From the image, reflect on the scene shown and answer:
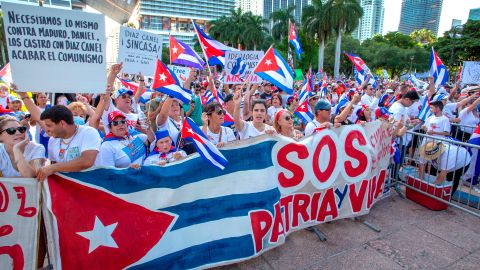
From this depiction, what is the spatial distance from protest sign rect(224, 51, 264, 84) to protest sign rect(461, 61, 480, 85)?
855 cm

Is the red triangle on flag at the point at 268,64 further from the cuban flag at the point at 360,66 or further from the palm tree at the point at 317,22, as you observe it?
the palm tree at the point at 317,22

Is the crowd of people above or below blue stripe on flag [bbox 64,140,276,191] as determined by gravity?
above

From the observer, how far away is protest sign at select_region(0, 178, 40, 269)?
101 inches

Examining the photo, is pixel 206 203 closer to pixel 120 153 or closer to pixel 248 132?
pixel 120 153

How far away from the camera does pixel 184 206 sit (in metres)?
3.12

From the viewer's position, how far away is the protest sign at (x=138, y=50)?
191 inches

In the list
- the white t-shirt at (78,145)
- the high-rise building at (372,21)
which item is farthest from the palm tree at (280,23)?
the high-rise building at (372,21)

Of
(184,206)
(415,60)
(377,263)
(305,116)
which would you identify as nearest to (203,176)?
(184,206)

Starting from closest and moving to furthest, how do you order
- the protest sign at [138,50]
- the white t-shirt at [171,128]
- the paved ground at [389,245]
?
the paved ground at [389,245] → the white t-shirt at [171,128] → the protest sign at [138,50]

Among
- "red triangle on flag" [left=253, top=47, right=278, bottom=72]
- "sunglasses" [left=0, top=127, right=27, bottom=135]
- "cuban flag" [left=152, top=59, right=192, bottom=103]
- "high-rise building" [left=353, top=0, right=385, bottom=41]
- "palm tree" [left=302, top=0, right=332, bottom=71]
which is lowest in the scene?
"sunglasses" [left=0, top=127, right=27, bottom=135]

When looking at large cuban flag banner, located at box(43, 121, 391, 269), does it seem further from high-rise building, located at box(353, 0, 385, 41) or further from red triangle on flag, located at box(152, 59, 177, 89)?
high-rise building, located at box(353, 0, 385, 41)

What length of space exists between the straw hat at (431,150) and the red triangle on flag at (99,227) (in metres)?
4.20

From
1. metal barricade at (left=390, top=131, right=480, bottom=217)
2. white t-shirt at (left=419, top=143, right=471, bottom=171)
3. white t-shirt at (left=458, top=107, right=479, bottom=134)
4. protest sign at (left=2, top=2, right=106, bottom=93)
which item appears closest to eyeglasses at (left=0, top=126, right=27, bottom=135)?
protest sign at (left=2, top=2, right=106, bottom=93)

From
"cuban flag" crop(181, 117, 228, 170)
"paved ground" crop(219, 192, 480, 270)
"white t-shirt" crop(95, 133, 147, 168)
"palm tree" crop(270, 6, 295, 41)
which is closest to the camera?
"cuban flag" crop(181, 117, 228, 170)
